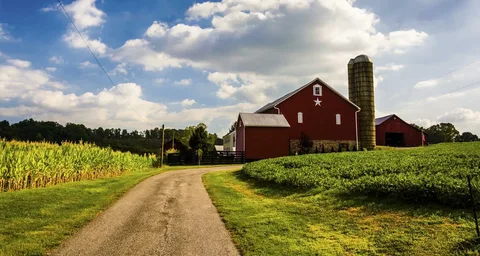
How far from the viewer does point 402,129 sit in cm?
5222

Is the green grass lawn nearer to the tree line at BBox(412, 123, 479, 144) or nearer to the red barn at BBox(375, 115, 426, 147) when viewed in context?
the red barn at BBox(375, 115, 426, 147)

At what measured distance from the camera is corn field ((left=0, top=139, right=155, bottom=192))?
13.3 m

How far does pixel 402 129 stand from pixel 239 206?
49407 mm

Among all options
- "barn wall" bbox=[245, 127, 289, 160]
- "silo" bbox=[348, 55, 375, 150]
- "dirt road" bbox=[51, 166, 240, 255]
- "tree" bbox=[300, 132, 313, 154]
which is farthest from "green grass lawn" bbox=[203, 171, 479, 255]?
"silo" bbox=[348, 55, 375, 150]

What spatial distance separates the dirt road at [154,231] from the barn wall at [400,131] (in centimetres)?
4656

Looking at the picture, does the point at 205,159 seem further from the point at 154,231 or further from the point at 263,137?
the point at 154,231

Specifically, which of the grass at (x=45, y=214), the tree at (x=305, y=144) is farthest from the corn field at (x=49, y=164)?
the tree at (x=305, y=144)

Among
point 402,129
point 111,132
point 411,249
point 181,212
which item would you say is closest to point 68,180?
point 181,212

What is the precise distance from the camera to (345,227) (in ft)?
27.3

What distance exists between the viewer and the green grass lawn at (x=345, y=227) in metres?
6.62

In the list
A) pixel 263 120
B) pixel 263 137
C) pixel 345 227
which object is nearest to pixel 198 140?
pixel 263 137

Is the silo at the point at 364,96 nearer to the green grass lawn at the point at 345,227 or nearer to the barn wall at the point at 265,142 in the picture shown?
the barn wall at the point at 265,142

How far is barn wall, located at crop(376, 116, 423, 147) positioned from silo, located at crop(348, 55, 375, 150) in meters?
6.86

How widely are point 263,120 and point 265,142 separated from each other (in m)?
2.82
